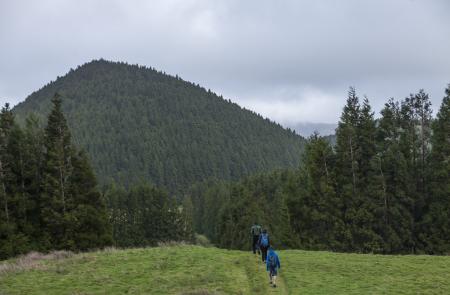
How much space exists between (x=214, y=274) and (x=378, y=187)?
98.2 feet

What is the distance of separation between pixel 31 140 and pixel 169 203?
6474 cm

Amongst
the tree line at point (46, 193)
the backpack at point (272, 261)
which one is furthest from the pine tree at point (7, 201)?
the backpack at point (272, 261)

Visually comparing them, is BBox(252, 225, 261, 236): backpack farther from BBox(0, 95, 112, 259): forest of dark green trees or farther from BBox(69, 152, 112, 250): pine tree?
BBox(0, 95, 112, 259): forest of dark green trees

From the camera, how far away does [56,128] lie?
53.8m

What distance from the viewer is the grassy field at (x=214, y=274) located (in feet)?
82.2

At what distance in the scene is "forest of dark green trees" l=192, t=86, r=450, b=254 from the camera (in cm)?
4941

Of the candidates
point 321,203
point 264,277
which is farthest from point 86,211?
point 264,277

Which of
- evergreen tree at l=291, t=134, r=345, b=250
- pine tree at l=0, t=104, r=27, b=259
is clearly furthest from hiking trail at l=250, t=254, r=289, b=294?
pine tree at l=0, t=104, r=27, b=259

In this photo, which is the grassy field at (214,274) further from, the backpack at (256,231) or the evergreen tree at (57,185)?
the evergreen tree at (57,185)

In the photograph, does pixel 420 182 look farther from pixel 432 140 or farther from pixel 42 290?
pixel 42 290

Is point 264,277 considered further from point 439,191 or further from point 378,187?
point 439,191

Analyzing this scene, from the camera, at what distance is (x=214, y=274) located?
28.0 m

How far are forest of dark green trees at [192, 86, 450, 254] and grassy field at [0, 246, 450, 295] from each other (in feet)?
51.9

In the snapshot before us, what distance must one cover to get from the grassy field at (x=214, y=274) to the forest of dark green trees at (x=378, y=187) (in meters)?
15.8
